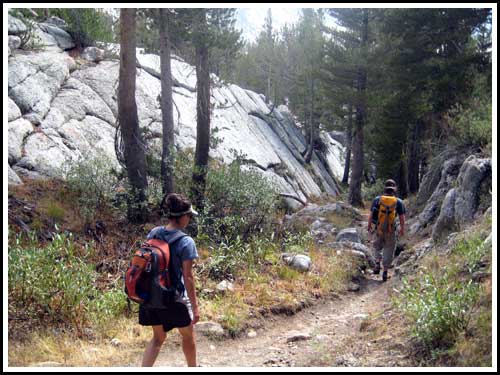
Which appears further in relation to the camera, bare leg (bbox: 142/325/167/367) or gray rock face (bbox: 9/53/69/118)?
gray rock face (bbox: 9/53/69/118)

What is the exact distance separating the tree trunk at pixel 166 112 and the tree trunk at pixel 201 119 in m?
0.66

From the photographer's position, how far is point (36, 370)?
5156 mm

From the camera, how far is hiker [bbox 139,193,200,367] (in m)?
4.53

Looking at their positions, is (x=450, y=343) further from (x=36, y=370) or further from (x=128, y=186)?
(x=128, y=186)

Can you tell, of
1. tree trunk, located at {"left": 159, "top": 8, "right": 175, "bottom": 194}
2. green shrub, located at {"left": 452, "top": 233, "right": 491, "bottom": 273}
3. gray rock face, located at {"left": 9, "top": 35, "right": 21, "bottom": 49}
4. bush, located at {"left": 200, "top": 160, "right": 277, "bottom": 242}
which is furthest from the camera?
gray rock face, located at {"left": 9, "top": 35, "right": 21, "bottom": 49}

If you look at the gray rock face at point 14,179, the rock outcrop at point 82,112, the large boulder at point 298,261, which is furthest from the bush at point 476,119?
the gray rock face at point 14,179

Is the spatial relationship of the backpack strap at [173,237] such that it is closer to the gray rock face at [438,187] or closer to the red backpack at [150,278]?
the red backpack at [150,278]

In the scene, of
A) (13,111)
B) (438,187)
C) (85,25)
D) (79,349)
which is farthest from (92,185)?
(85,25)

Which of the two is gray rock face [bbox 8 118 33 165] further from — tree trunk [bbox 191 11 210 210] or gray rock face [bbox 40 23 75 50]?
gray rock face [bbox 40 23 75 50]

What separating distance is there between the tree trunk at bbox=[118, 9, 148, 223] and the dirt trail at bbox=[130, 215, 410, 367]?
546cm

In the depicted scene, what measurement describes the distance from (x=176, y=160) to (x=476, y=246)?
326 inches

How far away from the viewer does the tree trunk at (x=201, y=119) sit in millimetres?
12691

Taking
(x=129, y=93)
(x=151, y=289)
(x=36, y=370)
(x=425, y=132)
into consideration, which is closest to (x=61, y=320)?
(x=36, y=370)

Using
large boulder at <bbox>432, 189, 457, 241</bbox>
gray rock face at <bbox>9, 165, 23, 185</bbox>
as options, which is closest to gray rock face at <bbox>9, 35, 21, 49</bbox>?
gray rock face at <bbox>9, 165, 23, 185</bbox>
